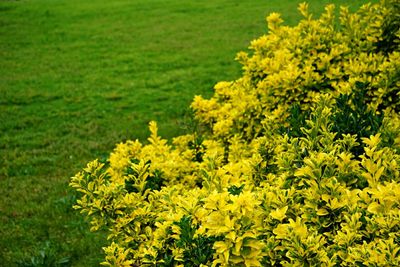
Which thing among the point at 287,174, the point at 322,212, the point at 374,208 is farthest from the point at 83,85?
the point at 374,208

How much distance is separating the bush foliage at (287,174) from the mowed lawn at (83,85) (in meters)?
1.33

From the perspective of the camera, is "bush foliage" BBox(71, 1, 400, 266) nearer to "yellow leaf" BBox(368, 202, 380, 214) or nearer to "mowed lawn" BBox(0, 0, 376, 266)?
"yellow leaf" BBox(368, 202, 380, 214)

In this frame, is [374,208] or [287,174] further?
[287,174]

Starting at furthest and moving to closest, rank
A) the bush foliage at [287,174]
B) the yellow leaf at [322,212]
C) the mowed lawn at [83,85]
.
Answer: the mowed lawn at [83,85], the yellow leaf at [322,212], the bush foliage at [287,174]

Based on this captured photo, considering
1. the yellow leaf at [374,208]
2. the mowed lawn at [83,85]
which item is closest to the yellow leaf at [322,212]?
the yellow leaf at [374,208]

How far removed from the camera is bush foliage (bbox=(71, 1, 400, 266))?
7.68ft

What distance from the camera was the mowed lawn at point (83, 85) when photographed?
19.5 feet

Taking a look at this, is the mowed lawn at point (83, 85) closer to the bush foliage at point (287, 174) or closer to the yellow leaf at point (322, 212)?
the bush foliage at point (287, 174)

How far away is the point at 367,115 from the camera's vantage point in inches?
132

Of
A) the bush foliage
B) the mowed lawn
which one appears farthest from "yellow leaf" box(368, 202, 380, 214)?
the mowed lawn

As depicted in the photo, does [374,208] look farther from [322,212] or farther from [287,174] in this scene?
[287,174]

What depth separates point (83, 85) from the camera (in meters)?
11.2

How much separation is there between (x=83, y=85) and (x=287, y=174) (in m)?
9.06

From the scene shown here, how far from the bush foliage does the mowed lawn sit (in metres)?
1.33
